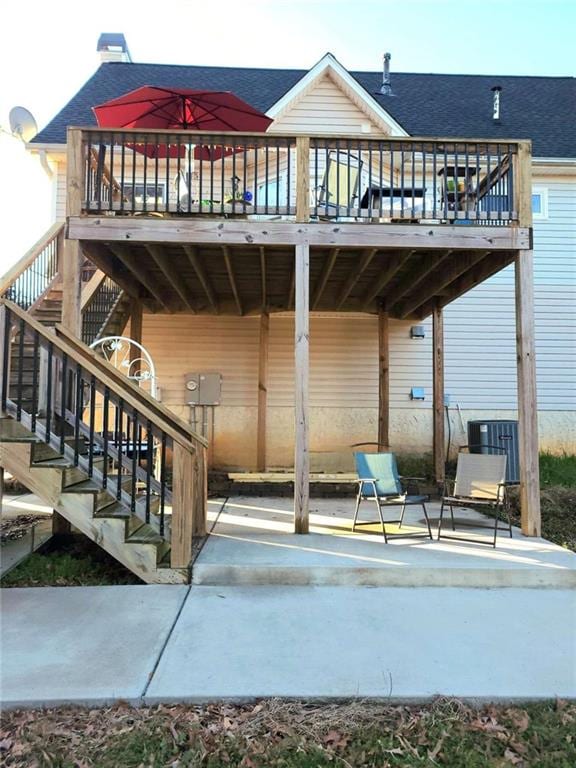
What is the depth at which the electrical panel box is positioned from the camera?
6901 millimetres

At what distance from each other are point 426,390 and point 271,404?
2802 mm

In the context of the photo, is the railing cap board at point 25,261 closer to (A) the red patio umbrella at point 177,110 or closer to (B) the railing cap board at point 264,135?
(A) the red patio umbrella at point 177,110

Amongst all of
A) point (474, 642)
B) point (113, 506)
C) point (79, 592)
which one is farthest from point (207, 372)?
point (474, 642)

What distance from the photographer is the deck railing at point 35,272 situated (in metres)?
5.91

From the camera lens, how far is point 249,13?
7148 mm

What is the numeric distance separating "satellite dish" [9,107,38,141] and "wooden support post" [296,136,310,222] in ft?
18.8

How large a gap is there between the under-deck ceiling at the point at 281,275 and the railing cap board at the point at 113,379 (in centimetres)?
141

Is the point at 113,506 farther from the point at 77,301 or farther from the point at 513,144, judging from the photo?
the point at 513,144

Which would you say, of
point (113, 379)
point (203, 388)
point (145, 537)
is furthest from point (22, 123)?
point (145, 537)

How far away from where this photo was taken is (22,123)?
8.34 meters

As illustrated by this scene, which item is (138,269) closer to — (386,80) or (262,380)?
(262,380)

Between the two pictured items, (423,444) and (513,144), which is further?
(423,444)

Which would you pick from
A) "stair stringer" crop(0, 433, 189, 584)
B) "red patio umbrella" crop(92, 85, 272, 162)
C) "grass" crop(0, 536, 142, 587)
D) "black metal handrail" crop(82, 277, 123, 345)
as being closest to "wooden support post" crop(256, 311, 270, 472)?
"black metal handrail" crop(82, 277, 123, 345)

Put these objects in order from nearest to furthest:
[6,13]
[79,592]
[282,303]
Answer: [79,592] < [6,13] < [282,303]
